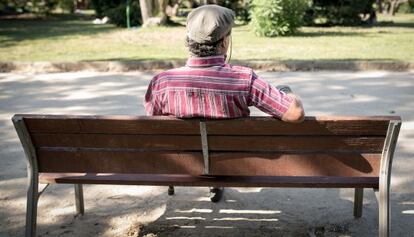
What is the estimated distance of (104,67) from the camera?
993cm

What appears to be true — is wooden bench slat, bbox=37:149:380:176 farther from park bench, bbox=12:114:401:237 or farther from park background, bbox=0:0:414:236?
park background, bbox=0:0:414:236

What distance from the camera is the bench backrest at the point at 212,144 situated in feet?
8.76

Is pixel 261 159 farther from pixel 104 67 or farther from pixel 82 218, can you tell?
pixel 104 67

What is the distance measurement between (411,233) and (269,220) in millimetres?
877

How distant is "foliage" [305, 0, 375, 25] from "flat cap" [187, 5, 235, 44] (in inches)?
735

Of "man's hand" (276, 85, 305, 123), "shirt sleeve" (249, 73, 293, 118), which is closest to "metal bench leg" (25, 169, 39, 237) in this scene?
"shirt sleeve" (249, 73, 293, 118)

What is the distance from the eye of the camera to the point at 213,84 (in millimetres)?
2814

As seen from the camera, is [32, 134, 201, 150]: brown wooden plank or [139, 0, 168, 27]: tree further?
[139, 0, 168, 27]: tree

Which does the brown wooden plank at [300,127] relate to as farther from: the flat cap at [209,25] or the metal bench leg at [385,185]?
the flat cap at [209,25]

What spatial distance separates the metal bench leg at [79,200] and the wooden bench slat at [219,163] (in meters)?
0.80

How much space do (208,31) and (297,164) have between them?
0.82 meters

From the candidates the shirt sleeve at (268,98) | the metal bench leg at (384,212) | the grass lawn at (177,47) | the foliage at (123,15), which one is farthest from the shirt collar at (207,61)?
the foliage at (123,15)

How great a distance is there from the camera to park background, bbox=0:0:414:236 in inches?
141

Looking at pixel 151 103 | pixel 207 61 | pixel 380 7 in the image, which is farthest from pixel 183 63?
pixel 380 7
